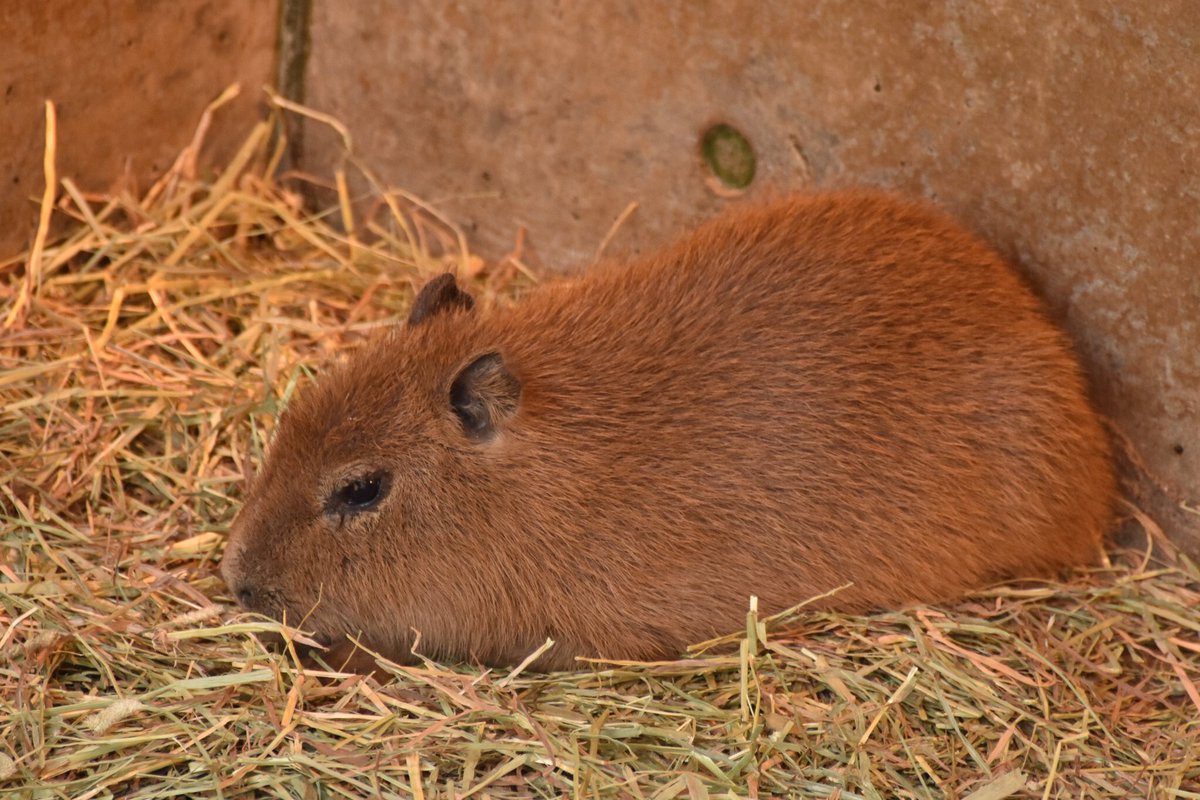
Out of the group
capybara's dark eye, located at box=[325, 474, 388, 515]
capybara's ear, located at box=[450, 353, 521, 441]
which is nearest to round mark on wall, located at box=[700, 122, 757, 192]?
capybara's ear, located at box=[450, 353, 521, 441]

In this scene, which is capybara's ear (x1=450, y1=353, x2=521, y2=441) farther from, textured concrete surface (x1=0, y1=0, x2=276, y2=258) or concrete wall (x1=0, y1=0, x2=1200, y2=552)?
textured concrete surface (x1=0, y1=0, x2=276, y2=258)

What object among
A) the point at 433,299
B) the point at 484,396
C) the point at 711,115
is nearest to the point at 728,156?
the point at 711,115

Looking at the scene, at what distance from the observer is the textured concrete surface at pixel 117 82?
4.99 m

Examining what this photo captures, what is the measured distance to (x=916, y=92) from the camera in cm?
449

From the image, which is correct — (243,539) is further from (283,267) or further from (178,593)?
(283,267)

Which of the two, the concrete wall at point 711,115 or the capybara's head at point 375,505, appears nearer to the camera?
the capybara's head at point 375,505

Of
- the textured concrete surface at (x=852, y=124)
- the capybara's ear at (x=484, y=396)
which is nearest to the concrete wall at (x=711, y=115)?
the textured concrete surface at (x=852, y=124)

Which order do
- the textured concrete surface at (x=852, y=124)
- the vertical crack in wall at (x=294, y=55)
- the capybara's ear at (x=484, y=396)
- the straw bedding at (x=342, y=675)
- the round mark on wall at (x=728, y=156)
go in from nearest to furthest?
the straw bedding at (x=342, y=675) < the capybara's ear at (x=484, y=396) < the textured concrete surface at (x=852, y=124) < the round mark on wall at (x=728, y=156) < the vertical crack in wall at (x=294, y=55)

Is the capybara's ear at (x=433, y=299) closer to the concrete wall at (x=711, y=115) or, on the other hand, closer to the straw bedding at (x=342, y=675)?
the straw bedding at (x=342, y=675)

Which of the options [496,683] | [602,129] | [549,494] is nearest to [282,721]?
[496,683]

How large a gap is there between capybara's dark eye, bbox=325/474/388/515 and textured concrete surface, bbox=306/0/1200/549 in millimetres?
1774

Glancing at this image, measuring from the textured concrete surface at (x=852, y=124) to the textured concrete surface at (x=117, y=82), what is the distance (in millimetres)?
323

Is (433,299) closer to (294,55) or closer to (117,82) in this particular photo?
(117,82)

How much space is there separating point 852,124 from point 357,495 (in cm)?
204
